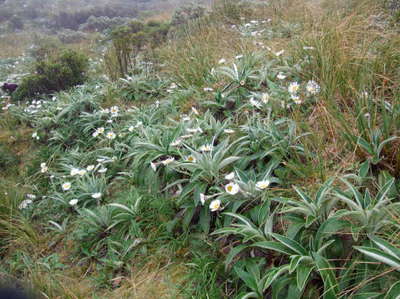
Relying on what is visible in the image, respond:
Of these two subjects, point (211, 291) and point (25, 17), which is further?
point (25, 17)

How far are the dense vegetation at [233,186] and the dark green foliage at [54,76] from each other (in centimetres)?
148

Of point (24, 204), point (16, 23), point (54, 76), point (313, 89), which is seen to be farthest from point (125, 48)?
point (16, 23)


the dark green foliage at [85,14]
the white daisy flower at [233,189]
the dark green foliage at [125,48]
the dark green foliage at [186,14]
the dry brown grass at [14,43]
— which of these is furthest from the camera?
the dark green foliage at [85,14]

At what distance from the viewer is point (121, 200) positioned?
111 inches

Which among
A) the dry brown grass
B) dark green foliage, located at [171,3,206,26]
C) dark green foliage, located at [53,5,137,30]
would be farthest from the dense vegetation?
dark green foliage, located at [53,5,137,30]

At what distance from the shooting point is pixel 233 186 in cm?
202

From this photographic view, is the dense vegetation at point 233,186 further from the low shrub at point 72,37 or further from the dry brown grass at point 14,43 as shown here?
the low shrub at point 72,37

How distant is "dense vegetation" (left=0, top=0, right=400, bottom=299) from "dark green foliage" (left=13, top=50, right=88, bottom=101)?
1479mm

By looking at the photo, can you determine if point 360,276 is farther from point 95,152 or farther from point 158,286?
point 95,152

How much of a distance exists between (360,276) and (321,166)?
70 cm

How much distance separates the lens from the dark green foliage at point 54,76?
577 centimetres

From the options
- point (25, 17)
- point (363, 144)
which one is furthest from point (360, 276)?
point (25, 17)

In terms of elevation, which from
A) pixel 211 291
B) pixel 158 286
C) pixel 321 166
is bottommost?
pixel 158 286

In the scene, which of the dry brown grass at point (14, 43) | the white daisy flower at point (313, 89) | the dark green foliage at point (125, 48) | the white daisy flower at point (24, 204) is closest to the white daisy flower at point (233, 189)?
the white daisy flower at point (313, 89)
